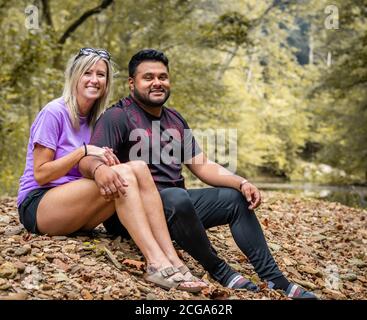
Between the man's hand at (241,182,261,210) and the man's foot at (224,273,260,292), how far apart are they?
0.48m

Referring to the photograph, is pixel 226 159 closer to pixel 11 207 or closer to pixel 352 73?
pixel 352 73

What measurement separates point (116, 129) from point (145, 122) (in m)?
0.26

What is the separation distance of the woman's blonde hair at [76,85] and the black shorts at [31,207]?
53cm

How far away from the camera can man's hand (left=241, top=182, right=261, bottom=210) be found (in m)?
3.42

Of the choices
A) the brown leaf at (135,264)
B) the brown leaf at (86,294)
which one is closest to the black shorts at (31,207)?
the brown leaf at (135,264)

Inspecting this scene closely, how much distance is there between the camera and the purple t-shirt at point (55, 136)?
3.36m

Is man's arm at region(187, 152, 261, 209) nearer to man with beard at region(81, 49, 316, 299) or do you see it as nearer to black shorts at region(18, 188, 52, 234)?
man with beard at region(81, 49, 316, 299)

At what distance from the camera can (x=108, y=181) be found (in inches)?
119

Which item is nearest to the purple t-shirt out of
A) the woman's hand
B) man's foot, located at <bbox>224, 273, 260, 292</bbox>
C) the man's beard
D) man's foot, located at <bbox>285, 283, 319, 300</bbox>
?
the woman's hand

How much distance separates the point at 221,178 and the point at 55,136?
3.95 feet

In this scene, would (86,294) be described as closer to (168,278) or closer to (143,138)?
(168,278)

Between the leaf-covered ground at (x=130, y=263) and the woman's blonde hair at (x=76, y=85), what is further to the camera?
the woman's blonde hair at (x=76, y=85)

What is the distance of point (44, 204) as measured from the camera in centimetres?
335

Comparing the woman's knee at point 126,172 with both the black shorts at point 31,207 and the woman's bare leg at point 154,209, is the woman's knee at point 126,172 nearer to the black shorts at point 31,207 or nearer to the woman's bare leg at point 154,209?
the woman's bare leg at point 154,209
